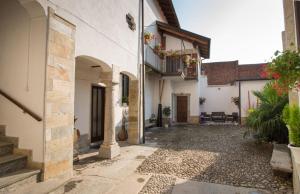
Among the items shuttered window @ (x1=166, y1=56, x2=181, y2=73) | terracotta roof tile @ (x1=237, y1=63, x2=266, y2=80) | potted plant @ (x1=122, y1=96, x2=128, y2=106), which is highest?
terracotta roof tile @ (x1=237, y1=63, x2=266, y2=80)

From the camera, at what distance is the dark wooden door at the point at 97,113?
7.41 meters

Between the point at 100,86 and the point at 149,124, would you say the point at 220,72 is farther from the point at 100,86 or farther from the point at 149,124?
the point at 100,86

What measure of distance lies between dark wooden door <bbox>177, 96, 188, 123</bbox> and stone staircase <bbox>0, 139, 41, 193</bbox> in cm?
1269

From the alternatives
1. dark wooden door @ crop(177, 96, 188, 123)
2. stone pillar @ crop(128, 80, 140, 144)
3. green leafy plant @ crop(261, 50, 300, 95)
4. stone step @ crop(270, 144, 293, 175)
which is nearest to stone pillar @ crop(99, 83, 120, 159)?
stone pillar @ crop(128, 80, 140, 144)

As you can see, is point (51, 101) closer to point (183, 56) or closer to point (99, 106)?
point (99, 106)

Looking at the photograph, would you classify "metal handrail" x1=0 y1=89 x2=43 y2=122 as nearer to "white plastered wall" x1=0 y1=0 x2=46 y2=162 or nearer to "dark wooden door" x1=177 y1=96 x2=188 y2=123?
"white plastered wall" x1=0 y1=0 x2=46 y2=162

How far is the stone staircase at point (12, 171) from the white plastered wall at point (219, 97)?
1601cm

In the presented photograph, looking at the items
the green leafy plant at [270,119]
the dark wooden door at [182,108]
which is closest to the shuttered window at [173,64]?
the dark wooden door at [182,108]

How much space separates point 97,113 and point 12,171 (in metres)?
4.57

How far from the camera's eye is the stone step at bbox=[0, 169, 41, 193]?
2.71m

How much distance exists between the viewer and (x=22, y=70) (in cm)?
346

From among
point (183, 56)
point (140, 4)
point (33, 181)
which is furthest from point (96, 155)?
point (183, 56)

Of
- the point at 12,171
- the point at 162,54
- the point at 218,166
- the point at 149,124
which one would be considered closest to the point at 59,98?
the point at 12,171

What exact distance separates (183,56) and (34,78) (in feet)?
35.6
